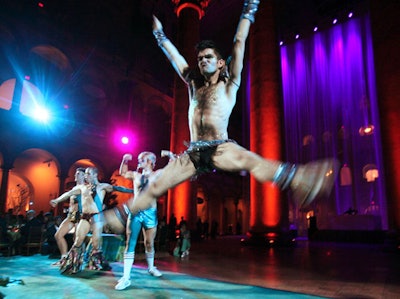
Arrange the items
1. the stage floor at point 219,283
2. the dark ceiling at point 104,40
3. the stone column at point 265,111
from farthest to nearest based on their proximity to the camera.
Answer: the dark ceiling at point 104,40 → the stone column at point 265,111 → the stage floor at point 219,283

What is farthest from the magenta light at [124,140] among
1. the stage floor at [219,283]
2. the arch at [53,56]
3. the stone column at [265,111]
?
the stage floor at [219,283]

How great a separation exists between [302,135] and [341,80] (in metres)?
5.00

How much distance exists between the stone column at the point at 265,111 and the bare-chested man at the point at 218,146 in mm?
9712

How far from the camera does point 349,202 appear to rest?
73.7ft

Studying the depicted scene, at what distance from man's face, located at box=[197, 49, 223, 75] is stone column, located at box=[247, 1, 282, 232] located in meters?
9.80

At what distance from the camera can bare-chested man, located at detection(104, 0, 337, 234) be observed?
2625mm

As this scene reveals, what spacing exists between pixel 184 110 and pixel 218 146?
13949 millimetres

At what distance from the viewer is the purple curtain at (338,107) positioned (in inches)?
858

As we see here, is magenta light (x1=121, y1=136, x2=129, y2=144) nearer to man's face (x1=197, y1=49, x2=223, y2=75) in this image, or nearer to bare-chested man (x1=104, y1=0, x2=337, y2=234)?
bare-chested man (x1=104, y1=0, x2=337, y2=234)

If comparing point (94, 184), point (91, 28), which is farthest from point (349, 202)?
point (91, 28)

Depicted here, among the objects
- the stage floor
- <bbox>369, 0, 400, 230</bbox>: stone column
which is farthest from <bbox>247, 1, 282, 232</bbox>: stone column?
the stage floor

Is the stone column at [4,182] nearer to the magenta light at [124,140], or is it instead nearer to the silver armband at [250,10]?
the magenta light at [124,140]

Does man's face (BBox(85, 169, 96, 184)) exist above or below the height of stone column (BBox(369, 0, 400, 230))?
below

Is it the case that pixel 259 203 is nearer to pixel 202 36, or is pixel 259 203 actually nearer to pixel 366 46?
pixel 366 46
